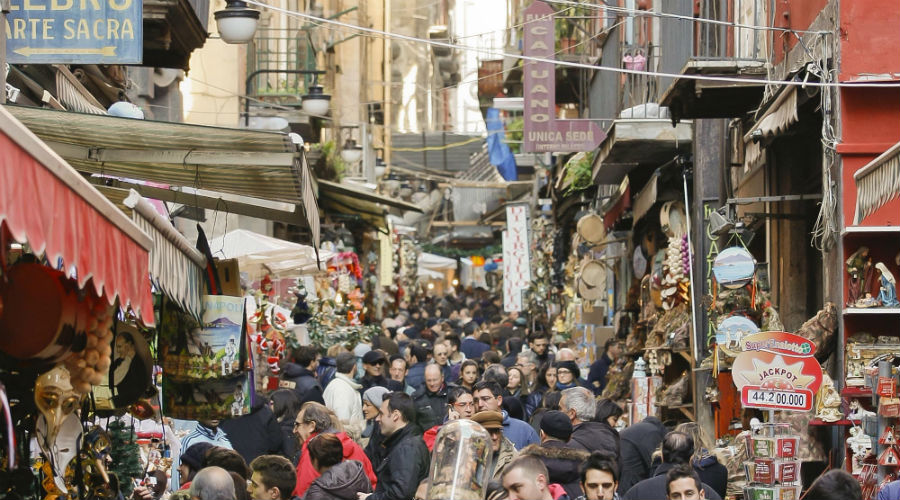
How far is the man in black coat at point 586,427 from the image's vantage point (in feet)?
30.1

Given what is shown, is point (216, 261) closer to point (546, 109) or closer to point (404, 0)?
point (546, 109)

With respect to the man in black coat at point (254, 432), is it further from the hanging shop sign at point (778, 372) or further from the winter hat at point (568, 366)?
the winter hat at point (568, 366)

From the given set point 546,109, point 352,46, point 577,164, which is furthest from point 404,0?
point 546,109

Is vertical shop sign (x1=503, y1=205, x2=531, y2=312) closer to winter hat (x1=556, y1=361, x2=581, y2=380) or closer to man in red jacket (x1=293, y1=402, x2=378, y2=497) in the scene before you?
winter hat (x1=556, y1=361, x2=581, y2=380)

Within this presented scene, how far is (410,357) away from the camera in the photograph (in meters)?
17.2

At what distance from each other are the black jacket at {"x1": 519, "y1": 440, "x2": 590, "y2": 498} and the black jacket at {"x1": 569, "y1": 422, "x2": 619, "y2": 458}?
0.87 metres

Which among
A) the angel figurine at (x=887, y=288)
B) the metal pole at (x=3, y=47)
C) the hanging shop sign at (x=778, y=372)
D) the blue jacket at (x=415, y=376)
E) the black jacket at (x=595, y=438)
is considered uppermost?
the metal pole at (x=3, y=47)

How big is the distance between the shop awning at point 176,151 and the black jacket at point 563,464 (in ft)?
6.67

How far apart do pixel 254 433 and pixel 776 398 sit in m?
4.07

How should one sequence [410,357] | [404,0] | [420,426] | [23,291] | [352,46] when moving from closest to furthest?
[23,291] < [420,426] < [410,357] < [352,46] < [404,0]

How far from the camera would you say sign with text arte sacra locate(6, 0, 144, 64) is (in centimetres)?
824

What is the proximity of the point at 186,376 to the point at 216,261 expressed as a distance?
0.69 m

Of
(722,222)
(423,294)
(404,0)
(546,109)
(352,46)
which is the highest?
(404,0)

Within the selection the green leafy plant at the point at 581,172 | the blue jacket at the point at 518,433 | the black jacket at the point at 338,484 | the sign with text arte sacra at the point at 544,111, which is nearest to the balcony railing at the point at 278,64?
the green leafy plant at the point at 581,172
